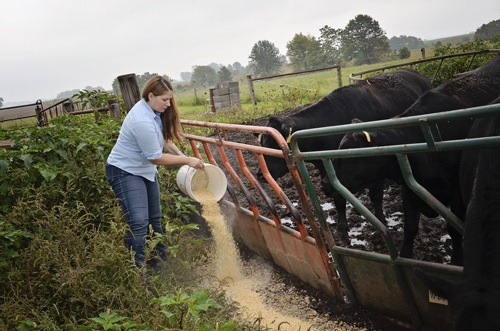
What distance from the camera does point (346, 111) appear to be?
6.14 meters

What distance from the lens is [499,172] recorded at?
8.10 feet

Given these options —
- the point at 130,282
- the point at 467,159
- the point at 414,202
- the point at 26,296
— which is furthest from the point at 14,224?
the point at 467,159

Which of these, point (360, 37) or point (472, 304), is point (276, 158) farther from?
point (360, 37)

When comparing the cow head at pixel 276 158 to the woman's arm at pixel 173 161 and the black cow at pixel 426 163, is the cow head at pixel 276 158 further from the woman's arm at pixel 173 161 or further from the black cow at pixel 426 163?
→ the woman's arm at pixel 173 161

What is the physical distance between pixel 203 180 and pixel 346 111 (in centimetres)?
246

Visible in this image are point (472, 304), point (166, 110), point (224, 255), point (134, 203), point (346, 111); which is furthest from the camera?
point (346, 111)

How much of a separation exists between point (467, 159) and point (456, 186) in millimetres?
577

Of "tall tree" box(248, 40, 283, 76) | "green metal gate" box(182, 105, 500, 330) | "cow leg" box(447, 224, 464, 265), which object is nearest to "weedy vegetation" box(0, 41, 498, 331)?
"green metal gate" box(182, 105, 500, 330)

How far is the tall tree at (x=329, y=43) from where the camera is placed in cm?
6631

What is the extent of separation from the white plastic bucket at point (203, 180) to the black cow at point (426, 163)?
114cm

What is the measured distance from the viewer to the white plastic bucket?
433 cm

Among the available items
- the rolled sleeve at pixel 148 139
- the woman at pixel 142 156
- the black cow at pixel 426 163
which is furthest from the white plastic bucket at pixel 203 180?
the black cow at pixel 426 163

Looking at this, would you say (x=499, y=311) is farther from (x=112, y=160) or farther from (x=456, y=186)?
(x=112, y=160)

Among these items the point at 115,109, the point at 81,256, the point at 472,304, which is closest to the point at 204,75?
the point at 115,109
